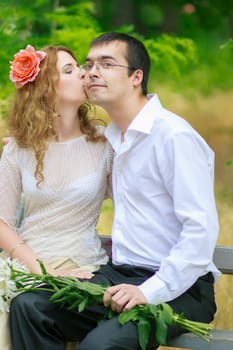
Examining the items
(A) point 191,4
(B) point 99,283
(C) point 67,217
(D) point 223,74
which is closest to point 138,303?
(B) point 99,283

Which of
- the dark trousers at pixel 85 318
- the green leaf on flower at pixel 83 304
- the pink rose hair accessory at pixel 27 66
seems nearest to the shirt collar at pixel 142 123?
the pink rose hair accessory at pixel 27 66

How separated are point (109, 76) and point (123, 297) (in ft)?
2.82

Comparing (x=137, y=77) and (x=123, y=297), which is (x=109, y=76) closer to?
(x=137, y=77)

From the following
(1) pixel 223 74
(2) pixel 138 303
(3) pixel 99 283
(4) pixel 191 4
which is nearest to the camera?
(2) pixel 138 303

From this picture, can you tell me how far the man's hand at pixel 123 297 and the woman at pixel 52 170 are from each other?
0.36 metres

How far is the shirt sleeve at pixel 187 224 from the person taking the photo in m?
3.56

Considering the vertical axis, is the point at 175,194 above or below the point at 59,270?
above

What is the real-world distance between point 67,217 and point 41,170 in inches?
8.5

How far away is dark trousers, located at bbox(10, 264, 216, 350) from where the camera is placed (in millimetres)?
3492

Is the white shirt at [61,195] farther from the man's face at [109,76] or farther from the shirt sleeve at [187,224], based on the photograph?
the shirt sleeve at [187,224]

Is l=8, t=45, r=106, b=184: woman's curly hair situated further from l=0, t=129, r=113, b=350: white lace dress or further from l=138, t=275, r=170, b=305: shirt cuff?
l=138, t=275, r=170, b=305: shirt cuff

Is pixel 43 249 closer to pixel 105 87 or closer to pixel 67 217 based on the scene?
pixel 67 217

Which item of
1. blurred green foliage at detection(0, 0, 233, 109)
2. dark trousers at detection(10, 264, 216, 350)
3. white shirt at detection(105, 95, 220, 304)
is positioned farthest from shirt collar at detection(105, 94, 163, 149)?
blurred green foliage at detection(0, 0, 233, 109)

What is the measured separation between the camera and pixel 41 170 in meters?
3.95
